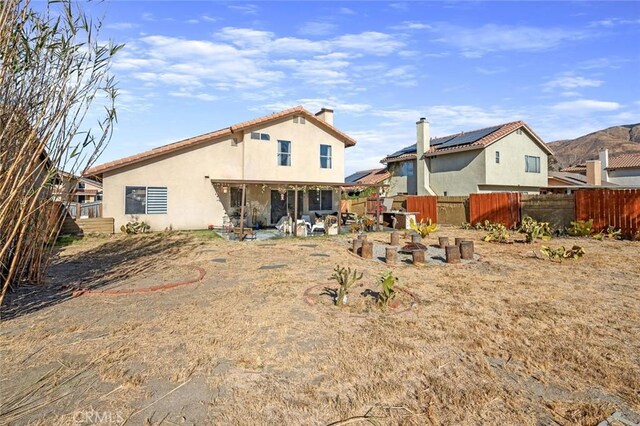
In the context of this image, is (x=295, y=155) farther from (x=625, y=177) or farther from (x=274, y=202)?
(x=625, y=177)

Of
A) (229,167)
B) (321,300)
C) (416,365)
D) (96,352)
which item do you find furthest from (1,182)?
(229,167)

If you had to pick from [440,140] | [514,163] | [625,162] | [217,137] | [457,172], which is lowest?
[457,172]

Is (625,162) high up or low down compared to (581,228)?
up

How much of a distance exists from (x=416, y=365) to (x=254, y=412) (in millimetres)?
1758

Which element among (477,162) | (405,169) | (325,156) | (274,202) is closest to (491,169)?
(477,162)

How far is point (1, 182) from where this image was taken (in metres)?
3.45

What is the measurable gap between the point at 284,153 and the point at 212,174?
414cm

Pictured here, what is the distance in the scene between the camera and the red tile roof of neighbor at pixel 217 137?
559 inches

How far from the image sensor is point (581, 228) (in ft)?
44.4

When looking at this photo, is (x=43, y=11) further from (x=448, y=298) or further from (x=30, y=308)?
(x=448, y=298)

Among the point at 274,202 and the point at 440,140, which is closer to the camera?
the point at 274,202

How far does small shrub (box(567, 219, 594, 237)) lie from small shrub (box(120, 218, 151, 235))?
19.3 metres

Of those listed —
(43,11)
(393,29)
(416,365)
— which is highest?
(393,29)

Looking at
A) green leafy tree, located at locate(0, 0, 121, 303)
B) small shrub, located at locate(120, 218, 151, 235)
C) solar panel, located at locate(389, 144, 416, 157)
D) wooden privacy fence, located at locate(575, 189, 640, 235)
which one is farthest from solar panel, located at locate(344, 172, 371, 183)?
green leafy tree, located at locate(0, 0, 121, 303)
